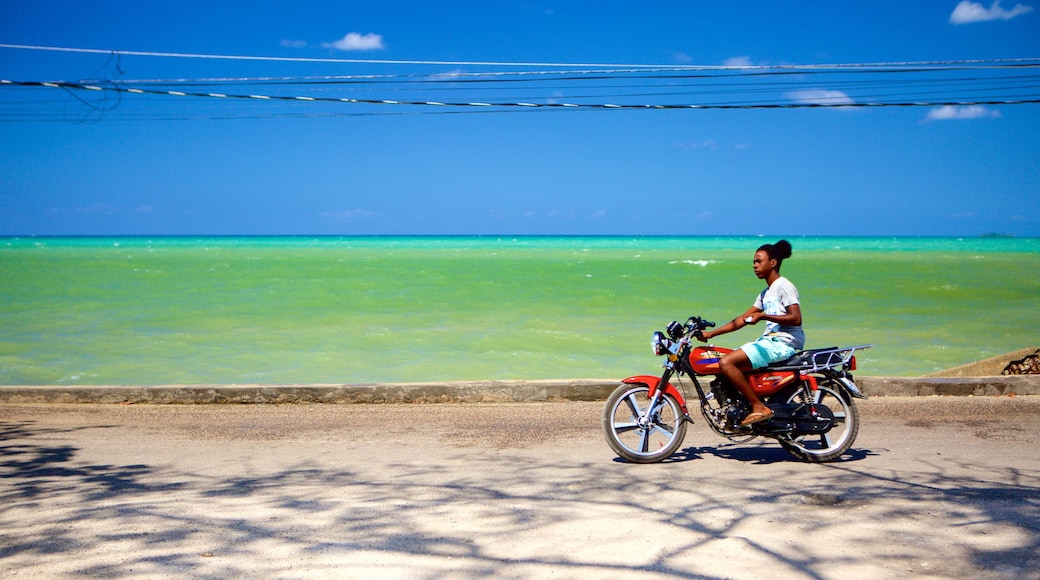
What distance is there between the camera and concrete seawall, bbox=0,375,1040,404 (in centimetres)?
974

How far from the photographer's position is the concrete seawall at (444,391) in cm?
974

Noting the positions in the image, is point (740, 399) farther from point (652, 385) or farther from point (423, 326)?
point (423, 326)

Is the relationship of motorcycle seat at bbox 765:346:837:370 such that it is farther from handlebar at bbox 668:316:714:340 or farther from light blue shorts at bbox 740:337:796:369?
handlebar at bbox 668:316:714:340

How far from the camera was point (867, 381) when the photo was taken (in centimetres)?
987

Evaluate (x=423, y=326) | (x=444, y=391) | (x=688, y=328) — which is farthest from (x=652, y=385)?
(x=423, y=326)

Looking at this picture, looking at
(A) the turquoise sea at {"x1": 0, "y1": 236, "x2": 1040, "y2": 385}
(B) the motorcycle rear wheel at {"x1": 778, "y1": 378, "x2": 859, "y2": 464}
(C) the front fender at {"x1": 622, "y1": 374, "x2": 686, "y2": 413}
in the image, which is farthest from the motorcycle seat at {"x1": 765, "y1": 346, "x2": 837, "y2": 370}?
(A) the turquoise sea at {"x1": 0, "y1": 236, "x2": 1040, "y2": 385}

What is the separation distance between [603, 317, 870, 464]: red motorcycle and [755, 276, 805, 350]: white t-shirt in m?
0.19

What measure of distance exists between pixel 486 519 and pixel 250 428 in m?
4.37

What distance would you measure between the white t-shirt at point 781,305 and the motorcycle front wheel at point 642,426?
968 millimetres

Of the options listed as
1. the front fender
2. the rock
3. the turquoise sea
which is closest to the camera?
the front fender

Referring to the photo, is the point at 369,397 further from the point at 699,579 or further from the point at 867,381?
the point at 699,579

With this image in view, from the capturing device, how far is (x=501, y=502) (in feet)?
17.4

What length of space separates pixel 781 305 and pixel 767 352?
37 cm

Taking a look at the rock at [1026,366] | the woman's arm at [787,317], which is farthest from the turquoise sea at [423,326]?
the woman's arm at [787,317]
